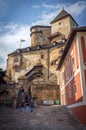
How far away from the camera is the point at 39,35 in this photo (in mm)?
51438

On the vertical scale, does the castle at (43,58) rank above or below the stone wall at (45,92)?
above

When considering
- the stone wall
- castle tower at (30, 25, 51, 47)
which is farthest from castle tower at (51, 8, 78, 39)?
the stone wall

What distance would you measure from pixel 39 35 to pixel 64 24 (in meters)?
10.9

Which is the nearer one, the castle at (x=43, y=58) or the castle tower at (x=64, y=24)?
the castle at (x=43, y=58)

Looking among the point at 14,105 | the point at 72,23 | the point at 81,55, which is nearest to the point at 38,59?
the point at 72,23

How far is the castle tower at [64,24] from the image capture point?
140ft

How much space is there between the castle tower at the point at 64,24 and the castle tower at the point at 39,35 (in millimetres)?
6472

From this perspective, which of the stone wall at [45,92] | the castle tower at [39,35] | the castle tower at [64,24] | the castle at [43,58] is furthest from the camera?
the castle tower at [39,35]

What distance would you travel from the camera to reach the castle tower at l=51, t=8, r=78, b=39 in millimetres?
42781

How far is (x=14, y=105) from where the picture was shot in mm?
21125

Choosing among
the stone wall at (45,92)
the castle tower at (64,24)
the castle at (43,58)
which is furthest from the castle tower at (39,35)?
the stone wall at (45,92)

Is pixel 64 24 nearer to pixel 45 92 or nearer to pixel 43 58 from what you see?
pixel 43 58

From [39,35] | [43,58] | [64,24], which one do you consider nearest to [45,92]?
[43,58]

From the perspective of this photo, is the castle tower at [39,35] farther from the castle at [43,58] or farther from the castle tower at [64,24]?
the castle tower at [64,24]
